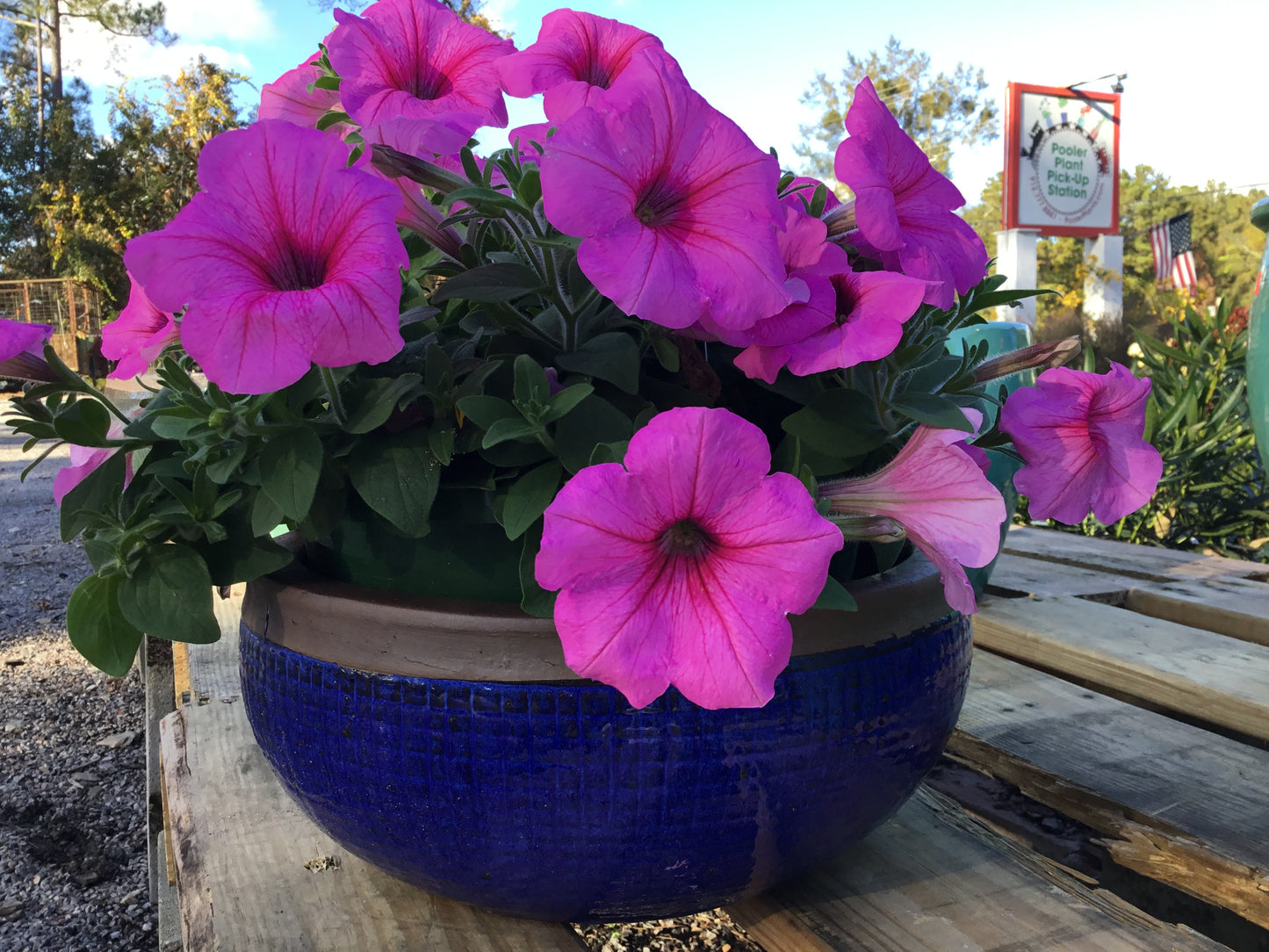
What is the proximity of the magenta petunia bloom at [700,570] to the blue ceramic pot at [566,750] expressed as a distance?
2.7 inches

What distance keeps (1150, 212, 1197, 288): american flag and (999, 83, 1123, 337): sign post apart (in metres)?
2.69

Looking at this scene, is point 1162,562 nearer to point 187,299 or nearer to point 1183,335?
point 1183,335

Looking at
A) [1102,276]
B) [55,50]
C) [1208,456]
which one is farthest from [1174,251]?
[55,50]

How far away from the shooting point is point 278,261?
1.35 ft

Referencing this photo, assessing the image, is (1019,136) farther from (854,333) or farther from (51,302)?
(51,302)

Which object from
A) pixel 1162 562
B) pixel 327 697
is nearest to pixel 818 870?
pixel 327 697

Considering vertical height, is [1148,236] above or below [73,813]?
above

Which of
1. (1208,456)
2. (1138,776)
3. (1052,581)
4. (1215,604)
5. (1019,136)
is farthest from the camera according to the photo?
(1019,136)

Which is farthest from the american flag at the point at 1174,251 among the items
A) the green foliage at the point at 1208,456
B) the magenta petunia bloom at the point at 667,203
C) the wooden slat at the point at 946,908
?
the magenta petunia bloom at the point at 667,203

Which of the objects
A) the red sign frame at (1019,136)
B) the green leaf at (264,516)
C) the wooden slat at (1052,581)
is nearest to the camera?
the green leaf at (264,516)

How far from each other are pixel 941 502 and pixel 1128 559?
1395mm

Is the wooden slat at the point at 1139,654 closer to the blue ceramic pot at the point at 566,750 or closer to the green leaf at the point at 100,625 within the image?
the blue ceramic pot at the point at 566,750

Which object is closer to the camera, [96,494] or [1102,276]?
[96,494]

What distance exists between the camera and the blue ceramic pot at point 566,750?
46cm
